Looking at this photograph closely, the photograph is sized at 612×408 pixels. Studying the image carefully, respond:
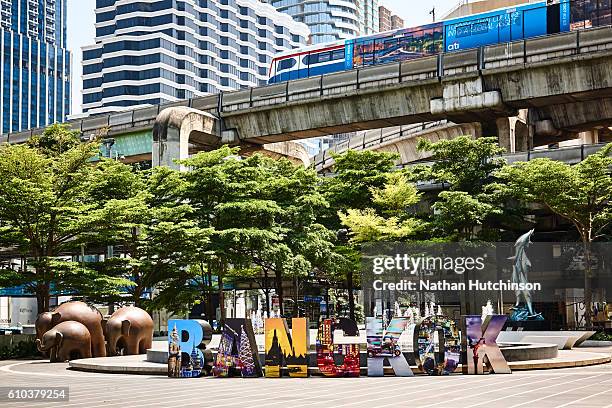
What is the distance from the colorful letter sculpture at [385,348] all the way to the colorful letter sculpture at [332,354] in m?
0.36

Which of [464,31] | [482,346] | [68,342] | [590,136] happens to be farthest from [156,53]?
[482,346]

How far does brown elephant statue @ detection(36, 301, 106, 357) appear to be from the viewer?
2716 cm

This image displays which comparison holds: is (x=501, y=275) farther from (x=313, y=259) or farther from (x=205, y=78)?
(x=205, y=78)

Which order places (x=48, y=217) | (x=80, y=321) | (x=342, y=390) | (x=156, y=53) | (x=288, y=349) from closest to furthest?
(x=342, y=390), (x=288, y=349), (x=80, y=321), (x=48, y=217), (x=156, y=53)

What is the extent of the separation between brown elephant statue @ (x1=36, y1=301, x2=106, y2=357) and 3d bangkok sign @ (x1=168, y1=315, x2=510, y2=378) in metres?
7.43

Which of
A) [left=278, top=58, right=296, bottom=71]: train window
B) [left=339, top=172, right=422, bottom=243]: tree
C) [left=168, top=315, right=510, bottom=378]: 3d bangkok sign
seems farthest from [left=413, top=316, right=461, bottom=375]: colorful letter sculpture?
[left=278, top=58, right=296, bottom=71]: train window

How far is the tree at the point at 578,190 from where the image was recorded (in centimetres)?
3584

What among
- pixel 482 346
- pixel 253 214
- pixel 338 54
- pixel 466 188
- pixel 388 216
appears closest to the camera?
pixel 482 346

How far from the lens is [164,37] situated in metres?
135

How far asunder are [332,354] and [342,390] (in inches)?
144

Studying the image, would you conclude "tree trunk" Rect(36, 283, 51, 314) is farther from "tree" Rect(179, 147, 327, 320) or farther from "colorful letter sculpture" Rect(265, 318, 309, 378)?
"colorful letter sculpture" Rect(265, 318, 309, 378)

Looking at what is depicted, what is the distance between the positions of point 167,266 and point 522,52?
60.1ft

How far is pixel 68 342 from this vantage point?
26.6m

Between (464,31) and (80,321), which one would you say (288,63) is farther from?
(80,321)
